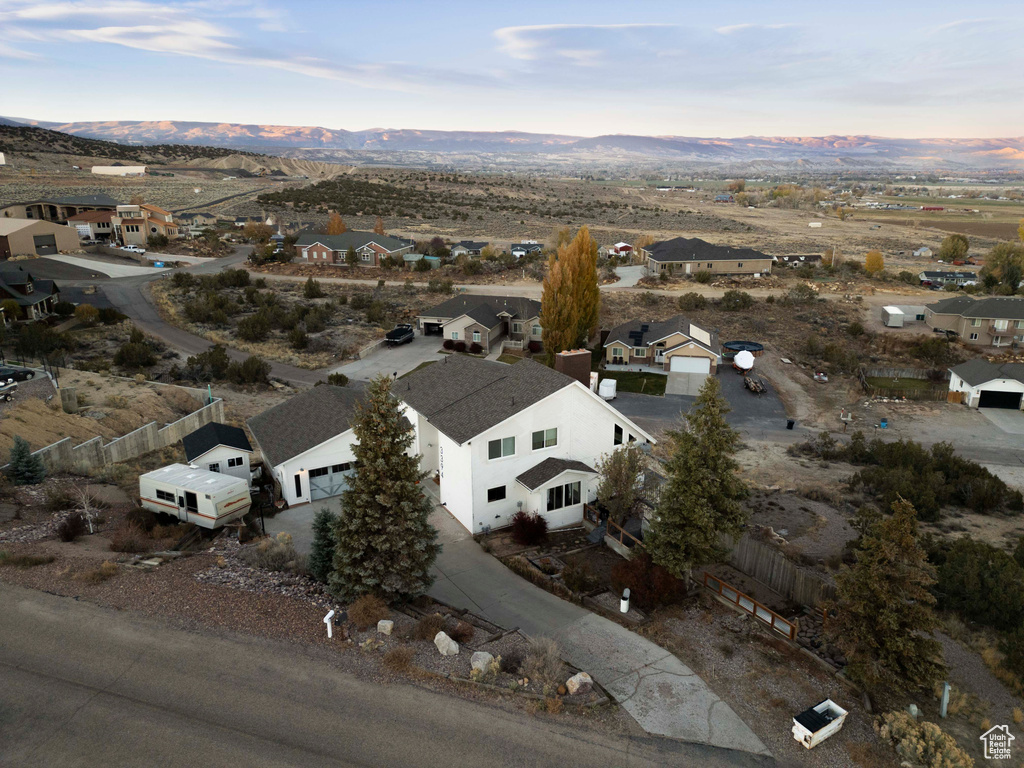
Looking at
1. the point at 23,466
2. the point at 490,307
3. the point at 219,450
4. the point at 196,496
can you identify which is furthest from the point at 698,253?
the point at 23,466

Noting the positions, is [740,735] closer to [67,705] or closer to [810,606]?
[810,606]

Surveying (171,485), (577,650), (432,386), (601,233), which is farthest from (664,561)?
(601,233)

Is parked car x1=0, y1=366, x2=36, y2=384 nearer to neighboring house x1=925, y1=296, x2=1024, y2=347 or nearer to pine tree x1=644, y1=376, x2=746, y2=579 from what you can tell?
pine tree x1=644, y1=376, x2=746, y2=579

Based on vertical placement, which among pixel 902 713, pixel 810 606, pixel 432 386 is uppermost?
pixel 432 386

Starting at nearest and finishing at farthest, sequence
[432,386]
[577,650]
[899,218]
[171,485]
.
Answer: [577,650], [171,485], [432,386], [899,218]

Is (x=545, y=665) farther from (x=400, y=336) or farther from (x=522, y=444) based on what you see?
(x=400, y=336)

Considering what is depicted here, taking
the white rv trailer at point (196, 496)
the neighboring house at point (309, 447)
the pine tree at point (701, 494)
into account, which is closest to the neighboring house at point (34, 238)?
the neighboring house at point (309, 447)
